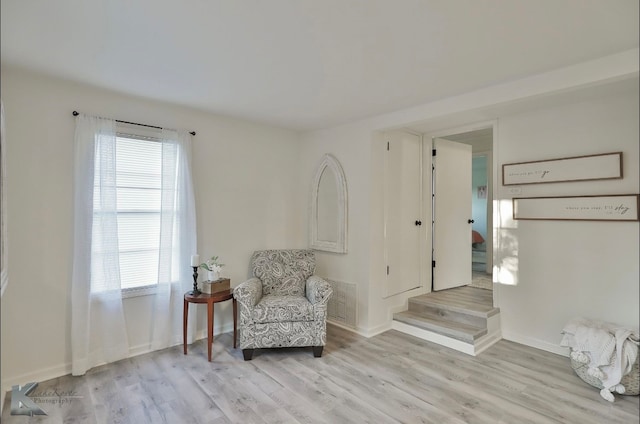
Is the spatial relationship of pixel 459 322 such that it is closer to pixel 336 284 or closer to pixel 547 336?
pixel 547 336

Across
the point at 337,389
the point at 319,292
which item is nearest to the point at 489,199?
the point at 319,292

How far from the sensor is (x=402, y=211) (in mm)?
3658

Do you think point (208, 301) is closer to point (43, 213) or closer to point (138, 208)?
point (138, 208)

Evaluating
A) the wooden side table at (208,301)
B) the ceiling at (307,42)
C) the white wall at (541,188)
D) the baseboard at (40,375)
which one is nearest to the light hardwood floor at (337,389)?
the baseboard at (40,375)

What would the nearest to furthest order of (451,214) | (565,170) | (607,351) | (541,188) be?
(607,351) → (565,170) → (541,188) → (451,214)

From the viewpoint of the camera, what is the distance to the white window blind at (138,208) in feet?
9.09

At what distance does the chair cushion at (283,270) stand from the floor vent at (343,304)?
0.42 meters

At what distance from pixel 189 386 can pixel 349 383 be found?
113 centimetres

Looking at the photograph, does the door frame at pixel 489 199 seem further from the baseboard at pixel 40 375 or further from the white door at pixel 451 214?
the baseboard at pixel 40 375

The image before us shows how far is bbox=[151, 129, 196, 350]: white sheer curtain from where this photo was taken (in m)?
2.93

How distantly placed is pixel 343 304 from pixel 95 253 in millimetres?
2326

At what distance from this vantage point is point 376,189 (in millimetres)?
3395

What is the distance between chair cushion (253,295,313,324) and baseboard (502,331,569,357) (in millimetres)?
1880

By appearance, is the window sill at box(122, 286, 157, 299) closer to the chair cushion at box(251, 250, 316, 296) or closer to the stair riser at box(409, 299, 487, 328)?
the chair cushion at box(251, 250, 316, 296)
